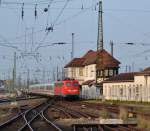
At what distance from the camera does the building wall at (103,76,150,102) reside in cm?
6254

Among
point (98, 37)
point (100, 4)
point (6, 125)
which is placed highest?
point (100, 4)

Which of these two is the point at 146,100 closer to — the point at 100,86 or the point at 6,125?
the point at 100,86

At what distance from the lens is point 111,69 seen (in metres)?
97.3

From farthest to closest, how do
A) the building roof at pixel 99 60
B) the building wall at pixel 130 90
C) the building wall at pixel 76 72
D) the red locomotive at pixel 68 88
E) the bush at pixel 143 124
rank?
the building wall at pixel 76 72 < the red locomotive at pixel 68 88 < the building roof at pixel 99 60 < the building wall at pixel 130 90 < the bush at pixel 143 124

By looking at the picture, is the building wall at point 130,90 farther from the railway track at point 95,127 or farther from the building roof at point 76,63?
the building roof at point 76,63

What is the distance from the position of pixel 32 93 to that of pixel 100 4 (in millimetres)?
49136

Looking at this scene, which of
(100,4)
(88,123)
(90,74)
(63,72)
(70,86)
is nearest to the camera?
(88,123)

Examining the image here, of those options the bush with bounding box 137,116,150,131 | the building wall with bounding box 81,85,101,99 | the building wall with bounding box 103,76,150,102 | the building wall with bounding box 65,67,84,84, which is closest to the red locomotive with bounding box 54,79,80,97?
the building wall with bounding box 103,76,150,102

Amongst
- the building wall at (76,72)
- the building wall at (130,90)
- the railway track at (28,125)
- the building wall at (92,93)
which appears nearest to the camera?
the railway track at (28,125)

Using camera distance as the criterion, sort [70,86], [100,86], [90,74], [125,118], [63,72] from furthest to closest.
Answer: [63,72], [90,74], [100,86], [70,86], [125,118]

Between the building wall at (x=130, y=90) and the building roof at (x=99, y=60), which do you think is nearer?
the building wall at (x=130, y=90)

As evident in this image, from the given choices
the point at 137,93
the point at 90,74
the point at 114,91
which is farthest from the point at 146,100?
the point at 90,74

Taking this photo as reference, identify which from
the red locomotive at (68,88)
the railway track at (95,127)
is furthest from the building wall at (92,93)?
the railway track at (95,127)

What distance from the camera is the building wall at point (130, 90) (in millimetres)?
62537
